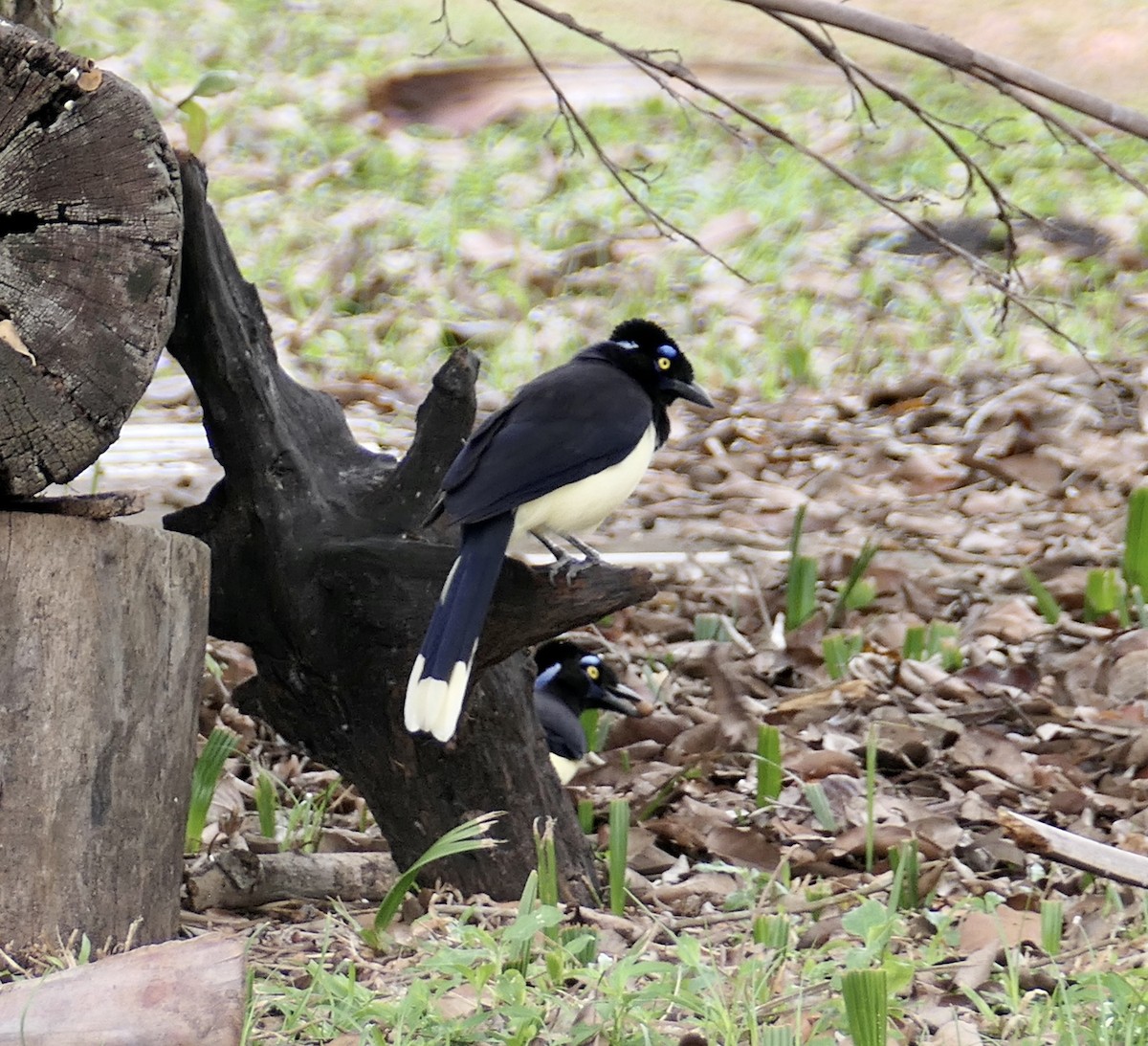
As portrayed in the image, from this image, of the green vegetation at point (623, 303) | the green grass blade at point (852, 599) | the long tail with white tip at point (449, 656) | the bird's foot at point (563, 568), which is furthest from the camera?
the green grass blade at point (852, 599)

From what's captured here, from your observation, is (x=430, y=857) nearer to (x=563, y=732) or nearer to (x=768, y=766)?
(x=768, y=766)

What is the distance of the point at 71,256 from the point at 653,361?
1.50 meters

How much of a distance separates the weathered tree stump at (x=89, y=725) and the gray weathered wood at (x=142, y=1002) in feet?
1.54

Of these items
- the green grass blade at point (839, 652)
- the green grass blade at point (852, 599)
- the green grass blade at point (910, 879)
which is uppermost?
the green grass blade at point (910, 879)

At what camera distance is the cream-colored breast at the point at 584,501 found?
10.9 feet

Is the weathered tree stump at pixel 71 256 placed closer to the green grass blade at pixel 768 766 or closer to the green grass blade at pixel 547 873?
the green grass blade at pixel 547 873

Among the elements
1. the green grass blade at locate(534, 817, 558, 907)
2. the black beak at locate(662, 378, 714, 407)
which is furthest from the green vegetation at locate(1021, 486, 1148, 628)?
the green grass blade at locate(534, 817, 558, 907)

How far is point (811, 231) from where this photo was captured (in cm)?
959

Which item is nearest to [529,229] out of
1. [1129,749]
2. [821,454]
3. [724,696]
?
[821,454]

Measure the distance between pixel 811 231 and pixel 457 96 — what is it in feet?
10.3

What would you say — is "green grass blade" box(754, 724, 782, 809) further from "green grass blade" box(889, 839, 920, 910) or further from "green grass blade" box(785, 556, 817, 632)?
"green grass blade" box(785, 556, 817, 632)

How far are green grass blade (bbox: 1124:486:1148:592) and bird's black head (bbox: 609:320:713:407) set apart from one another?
150 centimetres

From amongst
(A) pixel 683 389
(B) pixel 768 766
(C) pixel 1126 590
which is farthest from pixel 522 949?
(C) pixel 1126 590

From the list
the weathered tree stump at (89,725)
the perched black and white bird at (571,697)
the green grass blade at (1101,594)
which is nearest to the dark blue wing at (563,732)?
the perched black and white bird at (571,697)
